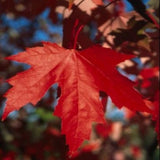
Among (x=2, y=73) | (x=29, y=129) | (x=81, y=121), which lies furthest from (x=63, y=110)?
(x=29, y=129)

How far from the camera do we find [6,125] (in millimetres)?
5602

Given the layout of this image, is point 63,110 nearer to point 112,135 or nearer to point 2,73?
point 2,73

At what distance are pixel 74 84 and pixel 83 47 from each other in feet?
0.87

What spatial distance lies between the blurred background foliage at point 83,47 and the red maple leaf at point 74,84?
0.08 meters

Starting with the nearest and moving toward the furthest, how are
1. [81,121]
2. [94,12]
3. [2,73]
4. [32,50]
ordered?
[81,121] < [32,50] < [94,12] < [2,73]

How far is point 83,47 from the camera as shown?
3.47 ft

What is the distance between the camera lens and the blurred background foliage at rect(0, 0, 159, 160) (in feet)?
4.01

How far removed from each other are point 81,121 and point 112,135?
25.2ft

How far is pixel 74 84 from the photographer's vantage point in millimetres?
840

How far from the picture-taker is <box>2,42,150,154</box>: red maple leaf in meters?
0.74

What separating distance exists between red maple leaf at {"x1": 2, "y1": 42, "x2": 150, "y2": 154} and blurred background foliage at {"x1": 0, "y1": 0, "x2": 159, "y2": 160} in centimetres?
8

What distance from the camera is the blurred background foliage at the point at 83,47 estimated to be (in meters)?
1.22

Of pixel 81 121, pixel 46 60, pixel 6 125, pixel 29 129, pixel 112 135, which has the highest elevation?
pixel 46 60

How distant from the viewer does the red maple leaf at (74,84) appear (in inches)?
29.3
